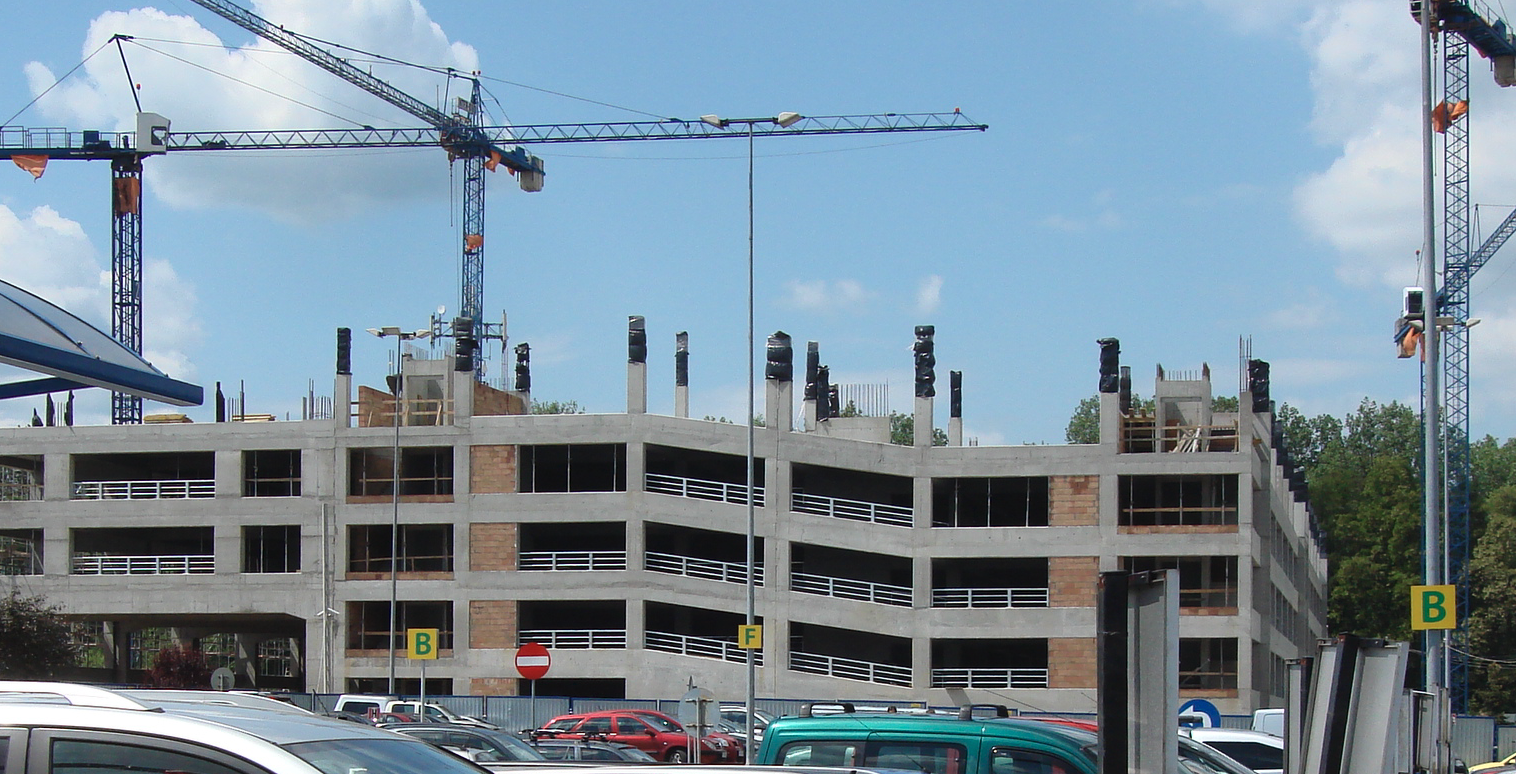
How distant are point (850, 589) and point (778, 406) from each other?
6.73m

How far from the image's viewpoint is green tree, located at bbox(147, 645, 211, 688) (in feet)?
192

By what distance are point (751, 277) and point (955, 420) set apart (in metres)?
22.0

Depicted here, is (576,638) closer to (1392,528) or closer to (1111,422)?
(1111,422)

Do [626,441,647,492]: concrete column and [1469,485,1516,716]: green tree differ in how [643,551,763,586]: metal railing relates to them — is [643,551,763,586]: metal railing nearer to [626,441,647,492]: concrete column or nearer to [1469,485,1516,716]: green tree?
[626,441,647,492]: concrete column

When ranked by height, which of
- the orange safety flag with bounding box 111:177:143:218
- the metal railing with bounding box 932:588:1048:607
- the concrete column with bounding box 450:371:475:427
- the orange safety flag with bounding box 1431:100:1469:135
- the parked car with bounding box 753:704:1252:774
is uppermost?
the orange safety flag with bounding box 111:177:143:218

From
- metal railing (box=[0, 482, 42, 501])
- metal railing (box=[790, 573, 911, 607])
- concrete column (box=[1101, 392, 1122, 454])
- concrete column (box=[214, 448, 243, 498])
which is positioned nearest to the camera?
concrete column (box=[1101, 392, 1122, 454])

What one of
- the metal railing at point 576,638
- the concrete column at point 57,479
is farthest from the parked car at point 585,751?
the concrete column at point 57,479

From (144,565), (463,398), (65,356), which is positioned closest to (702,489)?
(463,398)

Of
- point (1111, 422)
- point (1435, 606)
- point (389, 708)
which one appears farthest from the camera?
point (1111, 422)

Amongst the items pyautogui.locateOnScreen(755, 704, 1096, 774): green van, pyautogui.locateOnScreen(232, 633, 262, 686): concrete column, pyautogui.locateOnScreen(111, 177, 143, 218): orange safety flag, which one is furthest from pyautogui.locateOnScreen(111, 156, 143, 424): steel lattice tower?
pyautogui.locateOnScreen(755, 704, 1096, 774): green van

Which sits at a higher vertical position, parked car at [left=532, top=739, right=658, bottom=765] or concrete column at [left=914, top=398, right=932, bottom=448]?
concrete column at [left=914, top=398, right=932, bottom=448]

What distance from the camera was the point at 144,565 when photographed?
57500 millimetres

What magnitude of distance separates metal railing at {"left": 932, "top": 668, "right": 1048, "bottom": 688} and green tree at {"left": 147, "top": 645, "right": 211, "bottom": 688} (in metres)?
26.5

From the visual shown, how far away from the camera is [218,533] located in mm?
56250
